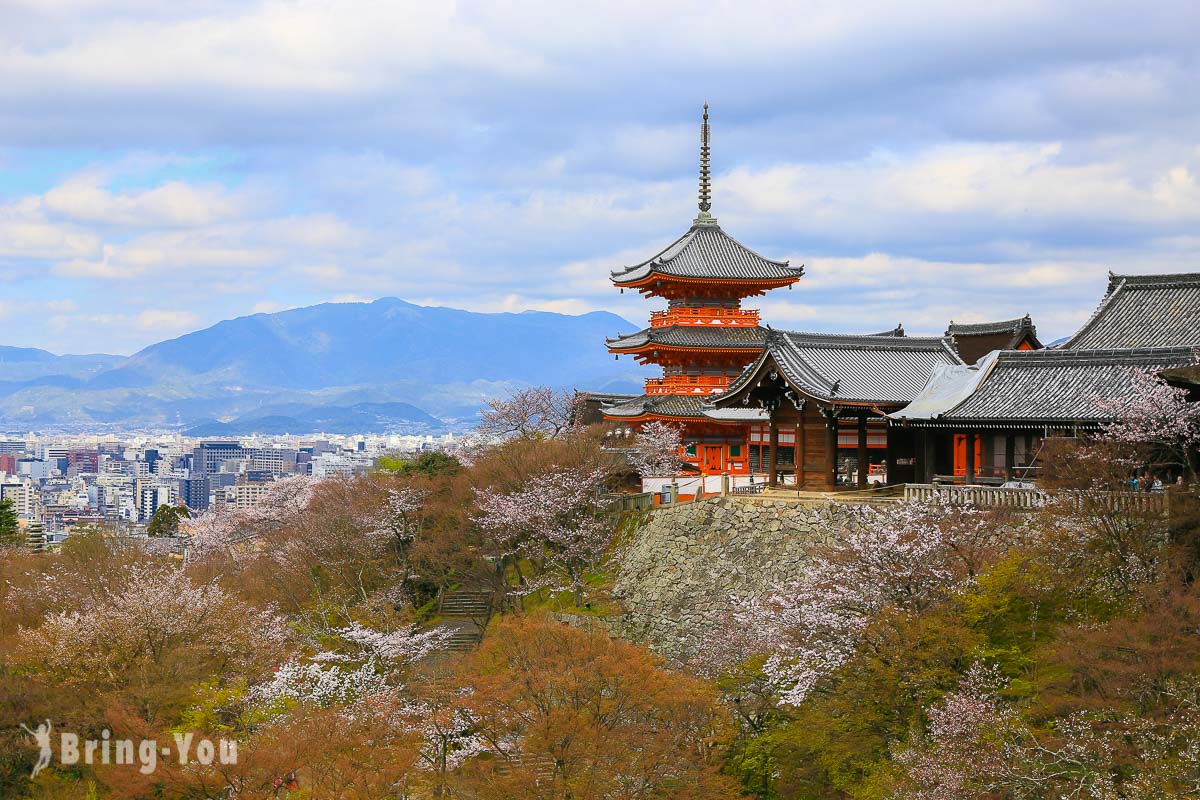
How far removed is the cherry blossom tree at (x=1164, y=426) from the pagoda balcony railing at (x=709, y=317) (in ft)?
84.7

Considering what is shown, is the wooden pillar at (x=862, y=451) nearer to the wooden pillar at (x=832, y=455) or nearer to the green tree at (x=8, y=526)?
the wooden pillar at (x=832, y=455)

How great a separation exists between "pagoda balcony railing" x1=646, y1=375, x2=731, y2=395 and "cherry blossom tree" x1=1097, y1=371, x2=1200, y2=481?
81.5 ft

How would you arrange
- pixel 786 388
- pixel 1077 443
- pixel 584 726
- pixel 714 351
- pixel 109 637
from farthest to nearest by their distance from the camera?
pixel 714 351 < pixel 786 388 < pixel 109 637 < pixel 1077 443 < pixel 584 726

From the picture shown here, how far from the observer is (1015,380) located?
30.8 meters

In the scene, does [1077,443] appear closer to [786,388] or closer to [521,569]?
[786,388]

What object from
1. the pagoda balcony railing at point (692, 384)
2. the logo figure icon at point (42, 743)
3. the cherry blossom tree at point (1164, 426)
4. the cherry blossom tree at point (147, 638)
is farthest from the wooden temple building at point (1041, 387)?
the logo figure icon at point (42, 743)

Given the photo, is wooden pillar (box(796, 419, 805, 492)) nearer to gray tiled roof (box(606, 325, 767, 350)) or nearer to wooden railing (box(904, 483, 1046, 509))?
wooden railing (box(904, 483, 1046, 509))

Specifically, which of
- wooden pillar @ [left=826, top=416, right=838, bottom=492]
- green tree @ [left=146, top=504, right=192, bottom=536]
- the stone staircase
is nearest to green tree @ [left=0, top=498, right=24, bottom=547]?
green tree @ [left=146, top=504, right=192, bottom=536]

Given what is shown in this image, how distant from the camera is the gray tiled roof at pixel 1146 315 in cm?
3350

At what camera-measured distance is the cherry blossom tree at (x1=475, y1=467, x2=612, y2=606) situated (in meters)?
36.4

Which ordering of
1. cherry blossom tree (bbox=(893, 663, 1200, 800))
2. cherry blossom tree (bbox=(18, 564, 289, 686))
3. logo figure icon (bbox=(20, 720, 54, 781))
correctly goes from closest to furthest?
1. cherry blossom tree (bbox=(893, 663, 1200, 800))
2. logo figure icon (bbox=(20, 720, 54, 781))
3. cherry blossom tree (bbox=(18, 564, 289, 686))

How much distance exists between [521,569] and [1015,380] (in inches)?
688

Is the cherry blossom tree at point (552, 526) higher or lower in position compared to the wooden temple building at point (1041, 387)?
lower

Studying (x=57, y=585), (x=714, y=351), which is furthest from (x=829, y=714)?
(x=714, y=351)
